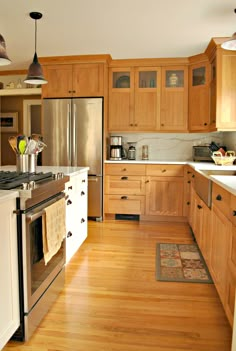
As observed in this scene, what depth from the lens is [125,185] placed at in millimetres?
4375

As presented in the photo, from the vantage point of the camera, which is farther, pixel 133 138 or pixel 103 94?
pixel 133 138

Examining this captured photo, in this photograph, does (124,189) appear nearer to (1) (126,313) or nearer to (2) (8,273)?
(1) (126,313)

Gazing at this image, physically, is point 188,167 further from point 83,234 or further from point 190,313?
point 190,313

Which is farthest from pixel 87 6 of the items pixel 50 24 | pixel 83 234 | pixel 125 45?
pixel 83 234

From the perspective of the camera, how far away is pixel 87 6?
2.72 metres

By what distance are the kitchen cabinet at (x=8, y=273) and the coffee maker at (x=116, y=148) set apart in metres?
3.11

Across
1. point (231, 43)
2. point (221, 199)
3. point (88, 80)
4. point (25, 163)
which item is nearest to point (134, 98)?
point (88, 80)

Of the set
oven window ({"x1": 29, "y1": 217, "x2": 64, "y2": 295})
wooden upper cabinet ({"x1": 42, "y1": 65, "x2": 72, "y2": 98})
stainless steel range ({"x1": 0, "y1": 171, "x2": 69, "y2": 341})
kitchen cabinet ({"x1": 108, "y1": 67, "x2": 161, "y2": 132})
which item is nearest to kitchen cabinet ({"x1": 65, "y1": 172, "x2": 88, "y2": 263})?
stainless steel range ({"x1": 0, "y1": 171, "x2": 69, "y2": 341})

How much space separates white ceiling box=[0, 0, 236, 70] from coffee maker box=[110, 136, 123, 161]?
1.23 meters

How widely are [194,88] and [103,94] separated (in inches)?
53.2

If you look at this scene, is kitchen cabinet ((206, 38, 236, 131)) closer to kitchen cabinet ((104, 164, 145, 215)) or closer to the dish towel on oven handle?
kitchen cabinet ((104, 164, 145, 215))

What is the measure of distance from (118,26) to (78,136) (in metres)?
1.64

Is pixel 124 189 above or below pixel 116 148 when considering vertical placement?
below

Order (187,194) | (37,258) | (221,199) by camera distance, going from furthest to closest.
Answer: (187,194), (221,199), (37,258)
